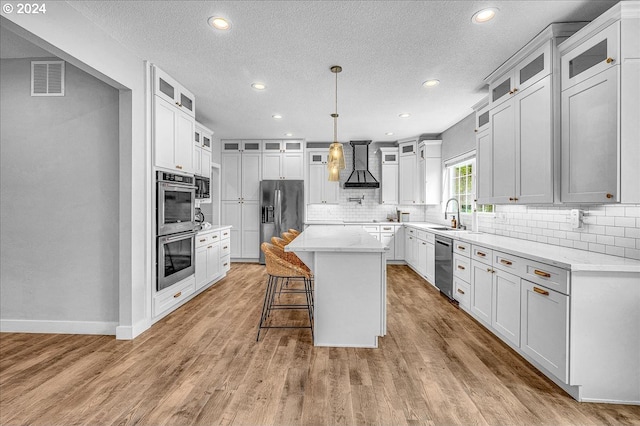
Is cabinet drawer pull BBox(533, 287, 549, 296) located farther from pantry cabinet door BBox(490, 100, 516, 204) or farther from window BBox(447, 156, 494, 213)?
window BBox(447, 156, 494, 213)

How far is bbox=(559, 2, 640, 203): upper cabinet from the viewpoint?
1.95 metres

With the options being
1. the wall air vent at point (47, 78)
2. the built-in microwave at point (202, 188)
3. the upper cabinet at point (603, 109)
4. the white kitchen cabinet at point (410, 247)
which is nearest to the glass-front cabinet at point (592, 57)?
the upper cabinet at point (603, 109)

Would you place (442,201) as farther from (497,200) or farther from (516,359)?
(516,359)

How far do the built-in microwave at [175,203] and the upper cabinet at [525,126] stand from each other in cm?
358

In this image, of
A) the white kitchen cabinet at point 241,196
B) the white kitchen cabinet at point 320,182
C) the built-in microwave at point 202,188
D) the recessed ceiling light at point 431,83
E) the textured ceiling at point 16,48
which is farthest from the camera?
the white kitchen cabinet at point 320,182

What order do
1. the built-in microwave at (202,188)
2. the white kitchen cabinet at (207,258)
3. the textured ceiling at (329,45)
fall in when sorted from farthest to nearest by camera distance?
the built-in microwave at (202,188) → the white kitchen cabinet at (207,258) → the textured ceiling at (329,45)

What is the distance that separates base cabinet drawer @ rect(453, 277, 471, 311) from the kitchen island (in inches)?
52.1

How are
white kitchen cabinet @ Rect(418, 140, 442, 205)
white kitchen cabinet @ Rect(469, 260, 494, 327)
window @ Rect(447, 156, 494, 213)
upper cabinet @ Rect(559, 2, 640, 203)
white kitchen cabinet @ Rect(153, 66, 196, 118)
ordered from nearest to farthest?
upper cabinet @ Rect(559, 2, 640, 203)
white kitchen cabinet @ Rect(469, 260, 494, 327)
white kitchen cabinet @ Rect(153, 66, 196, 118)
window @ Rect(447, 156, 494, 213)
white kitchen cabinet @ Rect(418, 140, 442, 205)

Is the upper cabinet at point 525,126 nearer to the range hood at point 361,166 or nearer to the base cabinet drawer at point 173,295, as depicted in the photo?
the range hood at point 361,166

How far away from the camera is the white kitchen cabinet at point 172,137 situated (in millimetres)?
3215

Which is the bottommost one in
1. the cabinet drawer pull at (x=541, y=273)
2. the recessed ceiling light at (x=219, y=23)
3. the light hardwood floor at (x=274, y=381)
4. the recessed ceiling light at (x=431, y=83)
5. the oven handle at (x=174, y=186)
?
the light hardwood floor at (x=274, y=381)

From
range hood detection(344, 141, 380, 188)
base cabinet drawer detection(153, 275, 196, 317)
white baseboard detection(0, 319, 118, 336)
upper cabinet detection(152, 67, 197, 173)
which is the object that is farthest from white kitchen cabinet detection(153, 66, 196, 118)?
range hood detection(344, 141, 380, 188)

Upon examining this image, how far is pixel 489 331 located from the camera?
119 inches

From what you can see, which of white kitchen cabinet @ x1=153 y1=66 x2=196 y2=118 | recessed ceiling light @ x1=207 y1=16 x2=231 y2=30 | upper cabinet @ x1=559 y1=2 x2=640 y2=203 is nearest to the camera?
upper cabinet @ x1=559 y1=2 x2=640 y2=203
